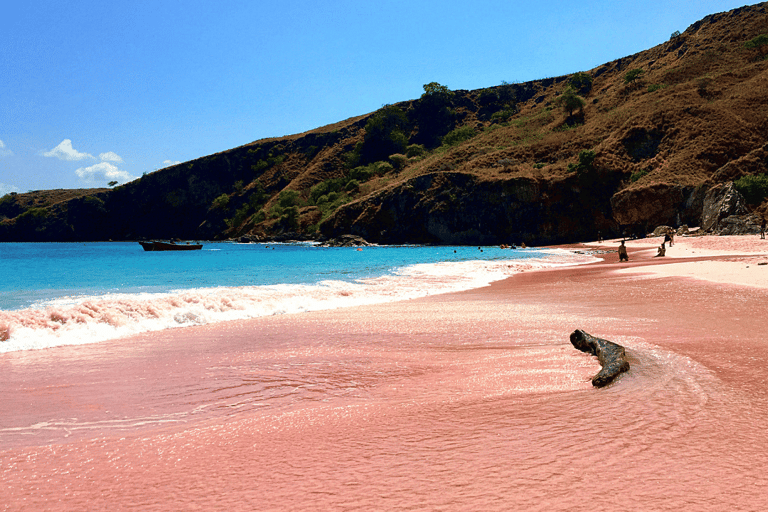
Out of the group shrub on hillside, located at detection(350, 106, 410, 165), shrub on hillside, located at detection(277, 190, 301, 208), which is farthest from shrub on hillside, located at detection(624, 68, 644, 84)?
shrub on hillside, located at detection(277, 190, 301, 208)

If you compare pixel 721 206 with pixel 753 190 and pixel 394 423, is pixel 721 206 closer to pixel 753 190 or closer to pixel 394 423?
pixel 753 190

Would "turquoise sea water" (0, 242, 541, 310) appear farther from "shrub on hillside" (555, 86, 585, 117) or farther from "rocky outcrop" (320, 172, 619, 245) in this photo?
"shrub on hillside" (555, 86, 585, 117)

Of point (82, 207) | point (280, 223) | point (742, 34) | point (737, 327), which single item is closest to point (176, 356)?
point (737, 327)

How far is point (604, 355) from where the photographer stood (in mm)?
5805

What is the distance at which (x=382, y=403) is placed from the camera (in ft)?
15.6

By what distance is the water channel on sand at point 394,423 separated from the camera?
291 cm

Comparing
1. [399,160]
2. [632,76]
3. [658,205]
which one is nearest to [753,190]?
[658,205]

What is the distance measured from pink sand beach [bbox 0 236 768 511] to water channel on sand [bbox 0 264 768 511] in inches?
0.7

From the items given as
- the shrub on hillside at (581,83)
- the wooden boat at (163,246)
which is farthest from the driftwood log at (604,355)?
the shrub on hillside at (581,83)

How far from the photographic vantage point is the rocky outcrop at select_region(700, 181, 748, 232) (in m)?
45.5

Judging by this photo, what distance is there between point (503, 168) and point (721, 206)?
41.2m

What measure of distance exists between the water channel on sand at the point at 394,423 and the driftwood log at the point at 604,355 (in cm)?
14

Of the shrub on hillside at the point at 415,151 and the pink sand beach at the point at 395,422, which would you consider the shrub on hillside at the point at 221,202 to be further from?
the pink sand beach at the point at 395,422

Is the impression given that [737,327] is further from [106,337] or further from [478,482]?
[106,337]
